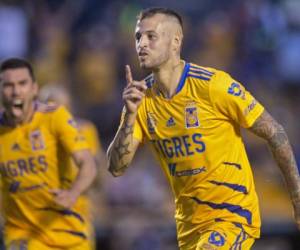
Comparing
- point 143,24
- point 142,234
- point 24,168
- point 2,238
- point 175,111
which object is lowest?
point 142,234

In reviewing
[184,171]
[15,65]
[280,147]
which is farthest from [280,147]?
[15,65]

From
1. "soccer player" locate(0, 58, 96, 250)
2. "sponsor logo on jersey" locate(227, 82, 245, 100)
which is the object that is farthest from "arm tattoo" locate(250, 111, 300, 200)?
"soccer player" locate(0, 58, 96, 250)

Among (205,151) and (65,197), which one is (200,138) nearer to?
(205,151)

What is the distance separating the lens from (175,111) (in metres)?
6.87

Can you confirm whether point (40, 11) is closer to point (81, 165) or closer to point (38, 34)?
point (38, 34)

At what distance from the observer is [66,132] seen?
334 inches

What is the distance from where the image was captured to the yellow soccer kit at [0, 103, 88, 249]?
8.49m

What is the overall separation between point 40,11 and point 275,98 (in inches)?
158

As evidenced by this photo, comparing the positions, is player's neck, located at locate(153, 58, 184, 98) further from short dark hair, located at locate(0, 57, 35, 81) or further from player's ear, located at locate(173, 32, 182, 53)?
short dark hair, located at locate(0, 57, 35, 81)

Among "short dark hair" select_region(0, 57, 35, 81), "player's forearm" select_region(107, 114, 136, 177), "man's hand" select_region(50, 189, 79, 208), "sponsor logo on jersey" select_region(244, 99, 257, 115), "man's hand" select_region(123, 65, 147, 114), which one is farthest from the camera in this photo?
"short dark hair" select_region(0, 57, 35, 81)

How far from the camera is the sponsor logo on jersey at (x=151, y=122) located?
6.94 metres

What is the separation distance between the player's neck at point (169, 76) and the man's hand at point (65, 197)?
5.22 ft

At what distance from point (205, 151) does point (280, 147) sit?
504 mm

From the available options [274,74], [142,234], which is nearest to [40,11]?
[274,74]
